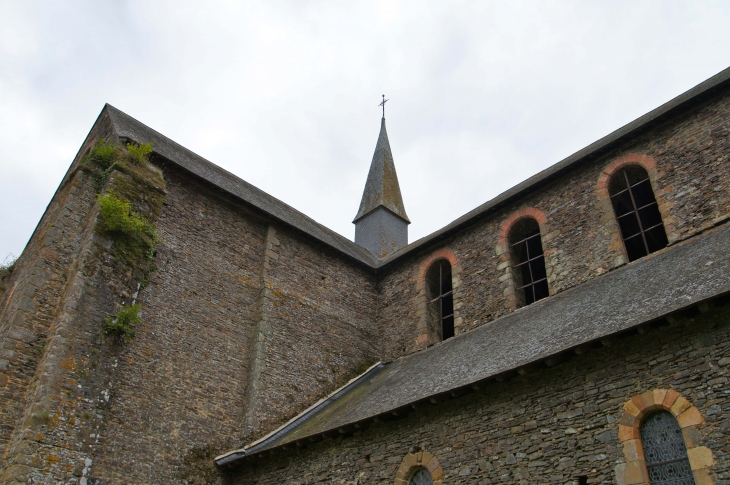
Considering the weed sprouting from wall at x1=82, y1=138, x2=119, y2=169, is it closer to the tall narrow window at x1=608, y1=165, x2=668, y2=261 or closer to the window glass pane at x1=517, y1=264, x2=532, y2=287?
the window glass pane at x1=517, y1=264, x2=532, y2=287

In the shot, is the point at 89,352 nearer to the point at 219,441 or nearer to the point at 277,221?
the point at 219,441

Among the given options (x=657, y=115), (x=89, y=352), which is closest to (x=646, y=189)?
(x=657, y=115)

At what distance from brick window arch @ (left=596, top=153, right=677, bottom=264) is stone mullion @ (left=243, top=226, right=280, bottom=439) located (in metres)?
7.34

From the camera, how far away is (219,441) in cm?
1128

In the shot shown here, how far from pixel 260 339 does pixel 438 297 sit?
15.0ft

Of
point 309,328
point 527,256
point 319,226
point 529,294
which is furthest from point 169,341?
point 529,294

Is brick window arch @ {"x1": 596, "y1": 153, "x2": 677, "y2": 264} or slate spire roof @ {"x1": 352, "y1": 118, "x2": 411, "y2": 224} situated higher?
slate spire roof @ {"x1": 352, "y1": 118, "x2": 411, "y2": 224}

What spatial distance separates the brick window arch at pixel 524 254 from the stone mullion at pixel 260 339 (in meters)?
5.26

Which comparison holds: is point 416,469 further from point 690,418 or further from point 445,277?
point 445,277

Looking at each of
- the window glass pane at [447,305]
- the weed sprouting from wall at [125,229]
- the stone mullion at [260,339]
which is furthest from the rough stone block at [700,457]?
the weed sprouting from wall at [125,229]

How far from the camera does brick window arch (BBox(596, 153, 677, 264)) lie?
444 inches

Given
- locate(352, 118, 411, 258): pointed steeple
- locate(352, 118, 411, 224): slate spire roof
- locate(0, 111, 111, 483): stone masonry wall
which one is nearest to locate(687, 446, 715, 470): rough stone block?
locate(0, 111, 111, 483): stone masonry wall

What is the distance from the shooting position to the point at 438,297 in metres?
14.6

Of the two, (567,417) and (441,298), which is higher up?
(441,298)
